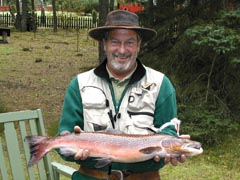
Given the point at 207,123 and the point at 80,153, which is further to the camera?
the point at 207,123

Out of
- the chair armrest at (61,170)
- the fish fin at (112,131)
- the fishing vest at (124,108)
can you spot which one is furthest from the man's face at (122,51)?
the chair armrest at (61,170)

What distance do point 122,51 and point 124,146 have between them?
603 millimetres

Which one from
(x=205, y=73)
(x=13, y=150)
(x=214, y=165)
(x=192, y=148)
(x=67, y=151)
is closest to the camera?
(x=192, y=148)

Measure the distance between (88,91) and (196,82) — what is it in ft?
17.2

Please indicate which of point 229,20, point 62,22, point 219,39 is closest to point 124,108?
point 219,39

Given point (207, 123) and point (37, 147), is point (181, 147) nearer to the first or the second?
point (37, 147)

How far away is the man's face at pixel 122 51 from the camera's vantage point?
305 centimetres

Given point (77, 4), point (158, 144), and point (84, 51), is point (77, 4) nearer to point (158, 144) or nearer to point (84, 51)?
point (84, 51)

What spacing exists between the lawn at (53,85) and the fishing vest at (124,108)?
3.44 meters

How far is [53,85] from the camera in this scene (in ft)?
41.0

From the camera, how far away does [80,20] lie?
3544 cm

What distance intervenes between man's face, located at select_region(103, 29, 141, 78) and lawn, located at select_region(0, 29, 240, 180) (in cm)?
351

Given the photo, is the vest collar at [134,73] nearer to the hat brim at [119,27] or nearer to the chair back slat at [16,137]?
the hat brim at [119,27]

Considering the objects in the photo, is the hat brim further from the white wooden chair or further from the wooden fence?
the wooden fence
